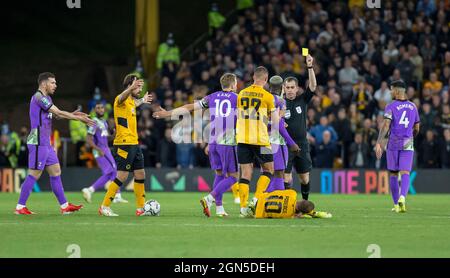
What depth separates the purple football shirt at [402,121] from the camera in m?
17.0

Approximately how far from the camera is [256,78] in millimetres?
14797

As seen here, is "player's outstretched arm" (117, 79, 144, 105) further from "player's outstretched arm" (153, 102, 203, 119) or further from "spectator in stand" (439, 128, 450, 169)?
"spectator in stand" (439, 128, 450, 169)

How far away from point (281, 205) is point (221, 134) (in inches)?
77.1

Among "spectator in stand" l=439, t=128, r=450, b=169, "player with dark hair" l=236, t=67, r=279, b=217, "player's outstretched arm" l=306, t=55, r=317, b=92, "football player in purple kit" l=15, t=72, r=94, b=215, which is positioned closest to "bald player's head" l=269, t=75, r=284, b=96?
"player's outstretched arm" l=306, t=55, r=317, b=92

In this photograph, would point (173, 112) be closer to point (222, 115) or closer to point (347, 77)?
point (222, 115)

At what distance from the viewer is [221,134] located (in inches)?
624

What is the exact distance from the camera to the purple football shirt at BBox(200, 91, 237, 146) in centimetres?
1538

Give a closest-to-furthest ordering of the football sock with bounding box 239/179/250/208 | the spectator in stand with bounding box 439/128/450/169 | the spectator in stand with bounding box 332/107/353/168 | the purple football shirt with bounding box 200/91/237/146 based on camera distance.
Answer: the football sock with bounding box 239/179/250/208 < the purple football shirt with bounding box 200/91/237/146 < the spectator in stand with bounding box 439/128/450/169 < the spectator in stand with bounding box 332/107/353/168

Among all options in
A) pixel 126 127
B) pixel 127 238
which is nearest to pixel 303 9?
pixel 126 127

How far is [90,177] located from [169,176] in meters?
2.32

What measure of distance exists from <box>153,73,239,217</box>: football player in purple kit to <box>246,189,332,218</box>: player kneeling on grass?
70 centimetres

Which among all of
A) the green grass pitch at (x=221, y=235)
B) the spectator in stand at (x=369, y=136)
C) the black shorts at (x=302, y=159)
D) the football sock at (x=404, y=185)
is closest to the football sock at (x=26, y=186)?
the green grass pitch at (x=221, y=235)

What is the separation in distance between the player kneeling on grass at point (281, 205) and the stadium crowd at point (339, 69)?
1279cm

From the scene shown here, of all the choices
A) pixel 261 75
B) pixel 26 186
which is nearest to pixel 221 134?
pixel 261 75
